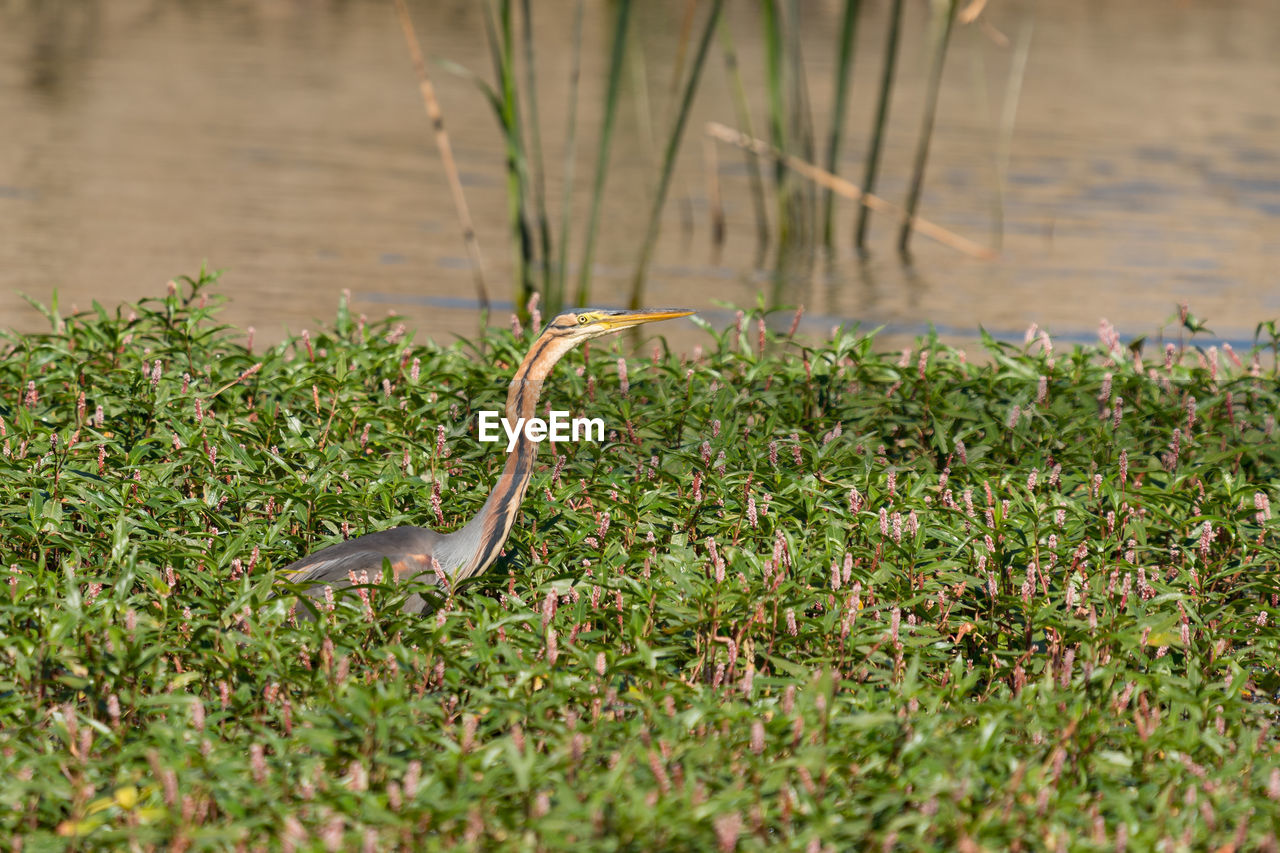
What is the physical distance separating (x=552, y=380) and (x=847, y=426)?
148 cm

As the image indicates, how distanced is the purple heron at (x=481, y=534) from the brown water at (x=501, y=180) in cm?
295

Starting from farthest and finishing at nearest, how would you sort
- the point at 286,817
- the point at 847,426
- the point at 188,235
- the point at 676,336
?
1. the point at 188,235
2. the point at 676,336
3. the point at 847,426
4. the point at 286,817

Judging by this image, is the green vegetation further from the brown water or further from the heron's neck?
the brown water

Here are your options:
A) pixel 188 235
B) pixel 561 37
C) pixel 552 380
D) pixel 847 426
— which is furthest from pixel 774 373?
pixel 561 37

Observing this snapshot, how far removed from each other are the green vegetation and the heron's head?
0.81 m

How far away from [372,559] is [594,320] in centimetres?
113

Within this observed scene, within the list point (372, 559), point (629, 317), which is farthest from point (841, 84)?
point (372, 559)

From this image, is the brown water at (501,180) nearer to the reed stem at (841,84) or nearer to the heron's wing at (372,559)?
the reed stem at (841,84)

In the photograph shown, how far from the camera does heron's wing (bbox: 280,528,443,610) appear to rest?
202 inches

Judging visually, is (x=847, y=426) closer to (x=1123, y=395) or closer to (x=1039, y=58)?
(x=1123, y=395)

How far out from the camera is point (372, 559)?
5.16 meters

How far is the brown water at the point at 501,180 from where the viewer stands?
16172mm

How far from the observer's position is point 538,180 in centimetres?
1160

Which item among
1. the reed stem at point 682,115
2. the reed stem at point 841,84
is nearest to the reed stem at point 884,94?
the reed stem at point 841,84
